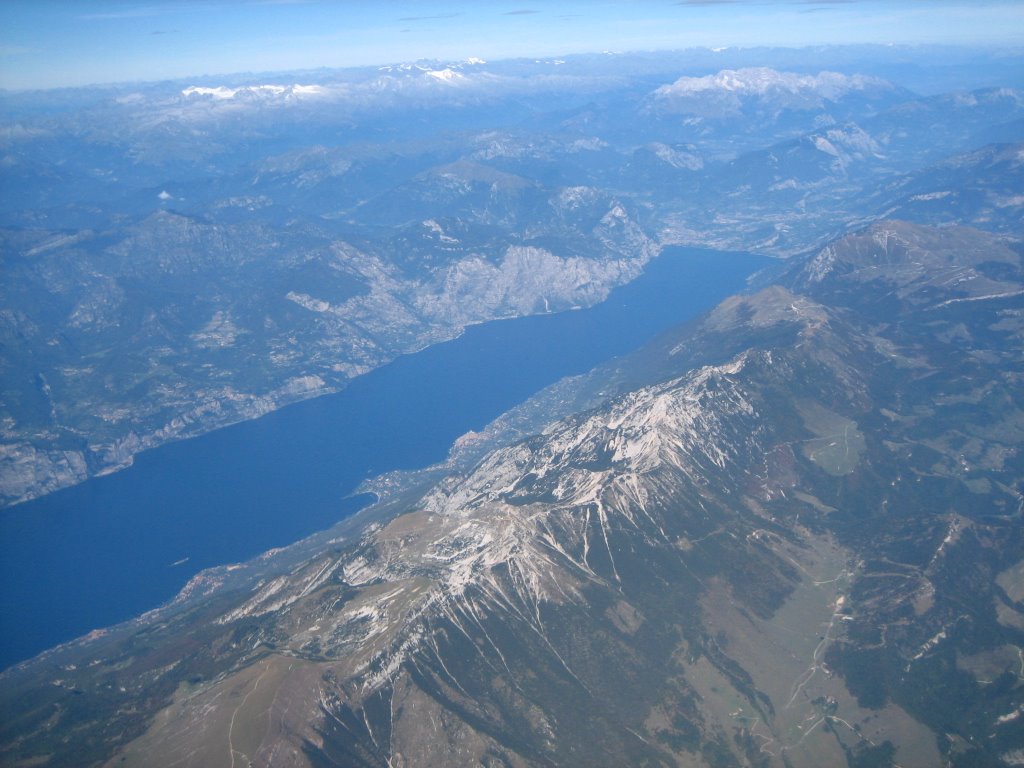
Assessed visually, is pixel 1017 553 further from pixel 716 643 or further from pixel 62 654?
pixel 62 654

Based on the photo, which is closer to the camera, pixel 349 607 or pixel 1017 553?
pixel 349 607

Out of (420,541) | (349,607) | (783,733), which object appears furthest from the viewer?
(420,541)

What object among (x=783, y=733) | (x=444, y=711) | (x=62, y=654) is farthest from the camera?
Answer: (x=62, y=654)

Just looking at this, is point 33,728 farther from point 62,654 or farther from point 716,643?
point 716,643

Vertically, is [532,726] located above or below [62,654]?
above

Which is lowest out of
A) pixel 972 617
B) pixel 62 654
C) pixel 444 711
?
pixel 62 654

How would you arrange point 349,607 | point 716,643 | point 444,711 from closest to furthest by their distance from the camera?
1. point 444,711
2. point 349,607
3. point 716,643

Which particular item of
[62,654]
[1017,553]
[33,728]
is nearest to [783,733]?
[1017,553]

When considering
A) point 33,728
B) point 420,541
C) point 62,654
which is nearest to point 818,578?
point 420,541

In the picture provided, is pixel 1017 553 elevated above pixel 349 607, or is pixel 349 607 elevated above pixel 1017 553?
pixel 349 607
